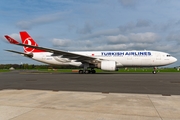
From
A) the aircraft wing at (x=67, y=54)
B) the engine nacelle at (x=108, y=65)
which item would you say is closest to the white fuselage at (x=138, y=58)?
the aircraft wing at (x=67, y=54)

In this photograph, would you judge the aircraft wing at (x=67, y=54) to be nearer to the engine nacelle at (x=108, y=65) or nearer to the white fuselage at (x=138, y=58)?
the white fuselage at (x=138, y=58)

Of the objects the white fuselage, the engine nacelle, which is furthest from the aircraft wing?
the engine nacelle

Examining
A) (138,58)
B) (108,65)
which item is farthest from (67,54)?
(138,58)

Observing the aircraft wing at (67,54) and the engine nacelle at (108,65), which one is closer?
the engine nacelle at (108,65)

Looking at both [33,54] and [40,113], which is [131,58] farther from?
[40,113]

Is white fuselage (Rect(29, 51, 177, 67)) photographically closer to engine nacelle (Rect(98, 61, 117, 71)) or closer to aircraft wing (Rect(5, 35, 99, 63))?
aircraft wing (Rect(5, 35, 99, 63))

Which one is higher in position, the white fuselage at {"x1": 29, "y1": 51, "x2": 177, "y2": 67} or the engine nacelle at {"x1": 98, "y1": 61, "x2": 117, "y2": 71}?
the white fuselage at {"x1": 29, "y1": 51, "x2": 177, "y2": 67}

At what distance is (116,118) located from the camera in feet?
12.0

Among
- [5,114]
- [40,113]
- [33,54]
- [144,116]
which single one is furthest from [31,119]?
[33,54]

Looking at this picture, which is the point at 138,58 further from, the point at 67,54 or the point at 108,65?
the point at 67,54

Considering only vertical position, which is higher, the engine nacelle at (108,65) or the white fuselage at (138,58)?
the white fuselage at (138,58)

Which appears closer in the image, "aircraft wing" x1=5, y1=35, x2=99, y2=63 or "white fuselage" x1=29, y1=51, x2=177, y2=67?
"aircraft wing" x1=5, y1=35, x2=99, y2=63

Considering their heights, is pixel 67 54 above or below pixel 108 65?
above

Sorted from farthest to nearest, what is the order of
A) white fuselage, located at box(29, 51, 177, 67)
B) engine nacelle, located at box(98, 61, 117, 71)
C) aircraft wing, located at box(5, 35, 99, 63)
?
white fuselage, located at box(29, 51, 177, 67)
aircraft wing, located at box(5, 35, 99, 63)
engine nacelle, located at box(98, 61, 117, 71)
